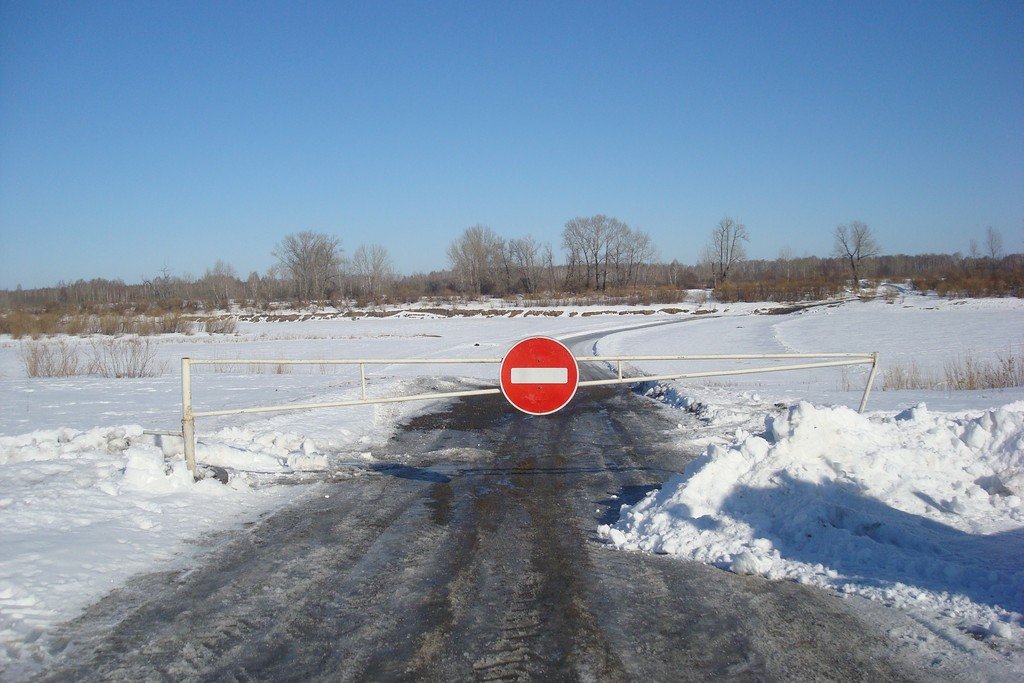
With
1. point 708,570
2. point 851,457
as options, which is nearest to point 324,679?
point 708,570

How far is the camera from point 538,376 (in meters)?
6.95

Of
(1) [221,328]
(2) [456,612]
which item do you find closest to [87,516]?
(2) [456,612]

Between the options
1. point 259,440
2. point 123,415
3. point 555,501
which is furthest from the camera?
point 123,415

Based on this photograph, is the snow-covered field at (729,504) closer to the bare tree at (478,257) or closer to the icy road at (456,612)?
the icy road at (456,612)

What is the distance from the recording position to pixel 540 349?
698 centimetres

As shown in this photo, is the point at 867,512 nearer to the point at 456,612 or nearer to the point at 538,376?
the point at 538,376

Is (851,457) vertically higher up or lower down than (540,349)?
lower down

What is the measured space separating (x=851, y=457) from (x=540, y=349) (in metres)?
3.12

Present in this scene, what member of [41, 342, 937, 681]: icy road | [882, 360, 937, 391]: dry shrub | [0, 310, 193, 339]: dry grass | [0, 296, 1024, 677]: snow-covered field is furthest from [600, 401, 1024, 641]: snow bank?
[0, 310, 193, 339]: dry grass

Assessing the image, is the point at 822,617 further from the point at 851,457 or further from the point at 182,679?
the point at 182,679

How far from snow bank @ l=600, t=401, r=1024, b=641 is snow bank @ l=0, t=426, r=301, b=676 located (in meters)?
3.71

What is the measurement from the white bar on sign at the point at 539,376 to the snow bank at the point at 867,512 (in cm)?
143


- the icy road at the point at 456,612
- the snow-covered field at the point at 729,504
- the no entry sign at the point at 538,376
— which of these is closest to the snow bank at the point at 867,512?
the snow-covered field at the point at 729,504

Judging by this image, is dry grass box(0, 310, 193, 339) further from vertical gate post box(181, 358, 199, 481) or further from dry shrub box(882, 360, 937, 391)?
dry shrub box(882, 360, 937, 391)
